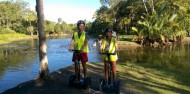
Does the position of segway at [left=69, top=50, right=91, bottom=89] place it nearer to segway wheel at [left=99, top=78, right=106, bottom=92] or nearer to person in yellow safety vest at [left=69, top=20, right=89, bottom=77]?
person in yellow safety vest at [left=69, top=20, right=89, bottom=77]

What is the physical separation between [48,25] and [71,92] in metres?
132

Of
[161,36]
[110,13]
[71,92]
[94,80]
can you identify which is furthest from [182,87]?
[110,13]

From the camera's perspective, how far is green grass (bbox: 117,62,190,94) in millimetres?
11874

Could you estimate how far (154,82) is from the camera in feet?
44.4

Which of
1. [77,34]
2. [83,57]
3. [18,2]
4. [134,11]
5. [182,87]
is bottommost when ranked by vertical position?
[182,87]

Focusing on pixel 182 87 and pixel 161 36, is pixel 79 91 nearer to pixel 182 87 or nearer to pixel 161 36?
pixel 182 87

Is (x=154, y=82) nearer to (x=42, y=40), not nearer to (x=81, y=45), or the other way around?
(x=81, y=45)

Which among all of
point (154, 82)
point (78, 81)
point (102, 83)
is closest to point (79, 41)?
point (78, 81)

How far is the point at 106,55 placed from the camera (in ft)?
36.0

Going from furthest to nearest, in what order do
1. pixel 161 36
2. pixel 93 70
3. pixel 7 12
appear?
1. pixel 7 12
2. pixel 161 36
3. pixel 93 70

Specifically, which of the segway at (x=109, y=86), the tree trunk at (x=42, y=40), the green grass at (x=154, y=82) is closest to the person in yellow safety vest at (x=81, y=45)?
the segway at (x=109, y=86)

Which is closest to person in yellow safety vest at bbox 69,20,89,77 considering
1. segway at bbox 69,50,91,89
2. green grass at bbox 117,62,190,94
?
segway at bbox 69,50,91,89

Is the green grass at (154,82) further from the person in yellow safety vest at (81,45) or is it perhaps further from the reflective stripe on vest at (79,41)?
the reflective stripe on vest at (79,41)

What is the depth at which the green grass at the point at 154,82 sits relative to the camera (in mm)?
11874
